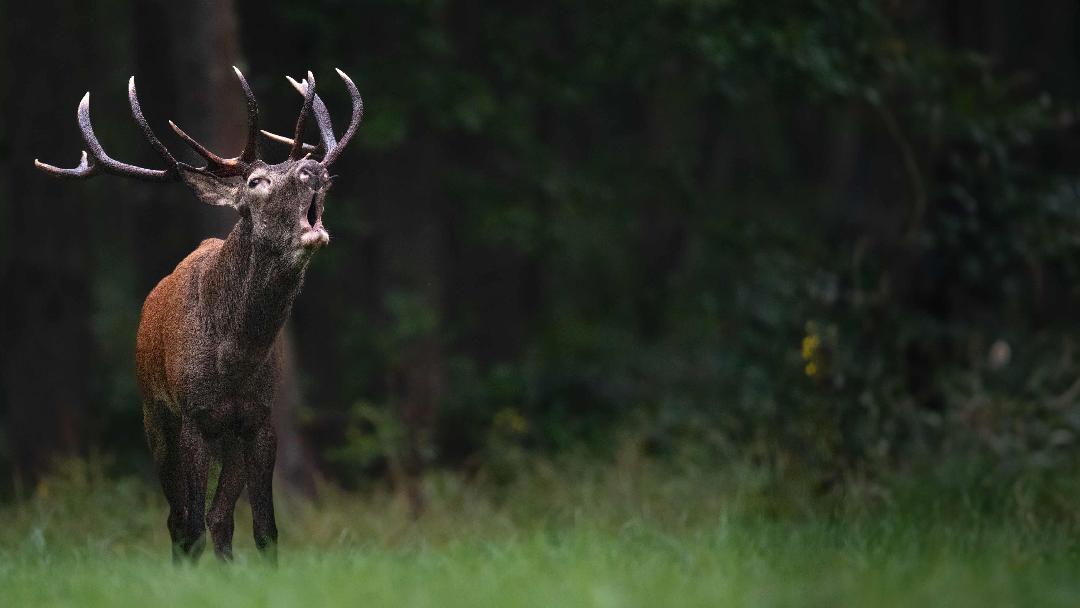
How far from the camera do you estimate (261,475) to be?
7.65 m

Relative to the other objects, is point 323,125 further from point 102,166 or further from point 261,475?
point 261,475

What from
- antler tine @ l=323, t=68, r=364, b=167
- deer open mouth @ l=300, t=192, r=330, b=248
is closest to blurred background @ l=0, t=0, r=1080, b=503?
antler tine @ l=323, t=68, r=364, b=167

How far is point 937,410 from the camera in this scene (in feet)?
42.9

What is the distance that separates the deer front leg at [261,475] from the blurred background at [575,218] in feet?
13.2

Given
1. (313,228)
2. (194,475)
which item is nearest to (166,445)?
(194,475)

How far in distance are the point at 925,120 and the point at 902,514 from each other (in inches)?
206

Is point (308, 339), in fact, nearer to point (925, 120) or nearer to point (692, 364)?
point (692, 364)

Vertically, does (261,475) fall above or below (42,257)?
above

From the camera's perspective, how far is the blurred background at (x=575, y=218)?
1209cm

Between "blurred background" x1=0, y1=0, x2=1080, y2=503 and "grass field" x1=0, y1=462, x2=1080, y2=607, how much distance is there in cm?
72

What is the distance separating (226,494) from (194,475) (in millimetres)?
290

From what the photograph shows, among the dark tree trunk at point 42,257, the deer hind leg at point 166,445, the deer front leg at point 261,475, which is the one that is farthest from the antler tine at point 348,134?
the dark tree trunk at point 42,257

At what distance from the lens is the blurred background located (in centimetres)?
1209

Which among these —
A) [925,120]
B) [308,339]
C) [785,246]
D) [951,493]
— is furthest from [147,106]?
[951,493]
